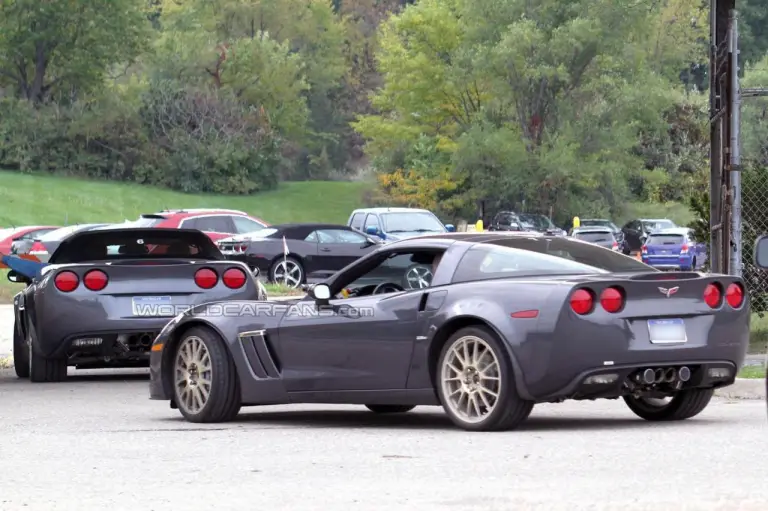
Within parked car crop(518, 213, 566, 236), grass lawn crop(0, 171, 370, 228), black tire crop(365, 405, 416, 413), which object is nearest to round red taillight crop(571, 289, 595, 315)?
black tire crop(365, 405, 416, 413)

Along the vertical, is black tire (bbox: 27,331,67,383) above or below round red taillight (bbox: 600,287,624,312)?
below

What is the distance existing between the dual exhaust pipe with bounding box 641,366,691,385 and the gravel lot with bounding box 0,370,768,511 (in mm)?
306

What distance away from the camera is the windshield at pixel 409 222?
43.6 metres

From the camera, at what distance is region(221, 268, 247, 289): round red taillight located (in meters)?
15.4

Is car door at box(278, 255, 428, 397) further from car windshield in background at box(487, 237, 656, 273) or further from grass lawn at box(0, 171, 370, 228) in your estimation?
grass lawn at box(0, 171, 370, 228)

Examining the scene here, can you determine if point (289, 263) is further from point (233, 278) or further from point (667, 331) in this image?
point (667, 331)

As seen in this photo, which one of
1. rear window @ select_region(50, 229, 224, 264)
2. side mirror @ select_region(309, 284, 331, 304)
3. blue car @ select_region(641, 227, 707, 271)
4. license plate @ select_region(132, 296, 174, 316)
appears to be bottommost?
blue car @ select_region(641, 227, 707, 271)

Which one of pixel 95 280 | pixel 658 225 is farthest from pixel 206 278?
pixel 658 225

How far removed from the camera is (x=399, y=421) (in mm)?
11609

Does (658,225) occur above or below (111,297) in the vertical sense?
below

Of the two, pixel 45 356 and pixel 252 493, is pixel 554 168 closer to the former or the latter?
pixel 45 356

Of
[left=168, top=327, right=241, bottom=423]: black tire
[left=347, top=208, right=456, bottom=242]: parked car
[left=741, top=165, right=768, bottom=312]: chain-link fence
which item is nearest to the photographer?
[left=168, top=327, right=241, bottom=423]: black tire

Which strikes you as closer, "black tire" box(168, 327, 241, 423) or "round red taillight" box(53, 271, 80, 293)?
"black tire" box(168, 327, 241, 423)

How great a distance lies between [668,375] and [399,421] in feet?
6.82
